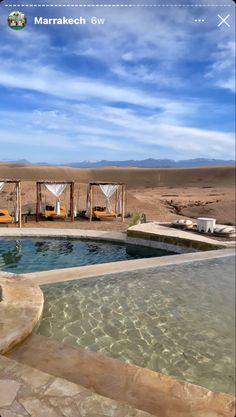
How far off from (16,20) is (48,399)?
129 inches

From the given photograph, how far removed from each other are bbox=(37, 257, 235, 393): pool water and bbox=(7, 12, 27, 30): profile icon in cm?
378

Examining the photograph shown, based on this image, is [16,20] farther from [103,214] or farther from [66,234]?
[103,214]

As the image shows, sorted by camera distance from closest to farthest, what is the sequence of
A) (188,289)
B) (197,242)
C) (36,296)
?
(36,296), (188,289), (197,242)

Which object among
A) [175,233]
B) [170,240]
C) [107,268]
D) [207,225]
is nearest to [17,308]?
[107,268]

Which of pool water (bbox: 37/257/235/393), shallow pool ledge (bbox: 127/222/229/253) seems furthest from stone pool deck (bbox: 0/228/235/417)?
shallow pool ledge (bbox: 127/222/229/253)

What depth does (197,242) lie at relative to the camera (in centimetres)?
1112

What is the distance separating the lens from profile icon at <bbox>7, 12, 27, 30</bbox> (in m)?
3.17

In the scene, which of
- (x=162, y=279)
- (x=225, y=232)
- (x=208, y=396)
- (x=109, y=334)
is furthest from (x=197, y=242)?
(x=208, y=396)

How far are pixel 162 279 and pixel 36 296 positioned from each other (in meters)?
2.95

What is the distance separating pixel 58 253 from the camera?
11.1 meters

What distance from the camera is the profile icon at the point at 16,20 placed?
3.17 meters

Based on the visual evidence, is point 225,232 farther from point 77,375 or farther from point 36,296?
point 77,375

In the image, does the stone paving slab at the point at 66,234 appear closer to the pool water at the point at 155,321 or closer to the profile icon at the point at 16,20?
the pool water at the point at 155,321

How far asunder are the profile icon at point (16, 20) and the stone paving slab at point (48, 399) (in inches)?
125
